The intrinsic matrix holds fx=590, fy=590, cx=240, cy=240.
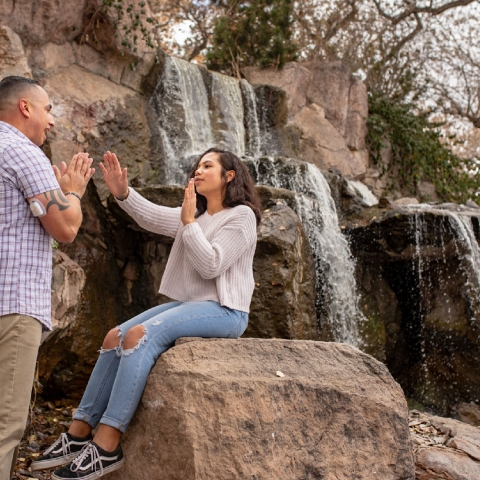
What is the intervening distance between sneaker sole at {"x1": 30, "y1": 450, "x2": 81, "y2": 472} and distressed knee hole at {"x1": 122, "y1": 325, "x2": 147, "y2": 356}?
47 centimetres

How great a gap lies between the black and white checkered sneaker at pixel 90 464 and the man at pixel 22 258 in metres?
0.22

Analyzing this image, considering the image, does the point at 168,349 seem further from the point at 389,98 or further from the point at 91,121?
the point at 389,98

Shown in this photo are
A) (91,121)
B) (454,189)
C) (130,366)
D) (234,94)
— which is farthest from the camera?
(454,189)

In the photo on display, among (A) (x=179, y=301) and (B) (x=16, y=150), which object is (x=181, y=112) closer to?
(A) (x=179, y=301)

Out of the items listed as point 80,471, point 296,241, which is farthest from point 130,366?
point 296,241

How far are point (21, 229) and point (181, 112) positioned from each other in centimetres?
805

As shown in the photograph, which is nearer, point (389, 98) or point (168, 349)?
point (168, 349)

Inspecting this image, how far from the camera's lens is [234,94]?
11.4 metres

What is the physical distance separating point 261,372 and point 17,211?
1275 mm

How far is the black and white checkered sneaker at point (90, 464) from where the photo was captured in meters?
2.34

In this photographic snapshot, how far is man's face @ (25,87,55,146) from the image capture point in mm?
2500

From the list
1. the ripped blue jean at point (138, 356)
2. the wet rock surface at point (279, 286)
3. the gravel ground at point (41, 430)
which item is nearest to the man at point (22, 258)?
the ripped blue jean at point (138, 356)

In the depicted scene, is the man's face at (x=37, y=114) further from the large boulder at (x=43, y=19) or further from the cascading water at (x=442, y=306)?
the large boulder at (x=43, y=19)

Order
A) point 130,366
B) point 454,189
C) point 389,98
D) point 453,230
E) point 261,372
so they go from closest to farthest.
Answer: point 130,366 < point 261,372 < point 453,230 < point 454,189 < point 389,98
